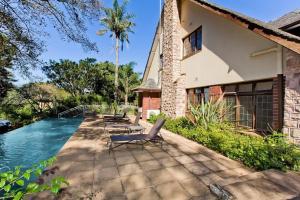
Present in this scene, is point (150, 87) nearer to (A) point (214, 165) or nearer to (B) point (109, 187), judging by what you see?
(A) point (214, 165)

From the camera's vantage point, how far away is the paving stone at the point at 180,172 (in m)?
4.59

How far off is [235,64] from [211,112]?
242cm

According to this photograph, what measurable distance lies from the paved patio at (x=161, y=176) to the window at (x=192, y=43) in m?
7.27

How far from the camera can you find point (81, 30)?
8.33 m

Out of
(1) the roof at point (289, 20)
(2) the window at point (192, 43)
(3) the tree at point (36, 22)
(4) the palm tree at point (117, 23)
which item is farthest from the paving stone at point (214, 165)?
(4) the palm tree at point (117, 23)

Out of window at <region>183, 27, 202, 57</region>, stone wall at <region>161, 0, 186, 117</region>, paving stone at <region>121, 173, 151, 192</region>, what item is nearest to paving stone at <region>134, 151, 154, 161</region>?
paving stone at <region>121, 173, 151, 192</region>

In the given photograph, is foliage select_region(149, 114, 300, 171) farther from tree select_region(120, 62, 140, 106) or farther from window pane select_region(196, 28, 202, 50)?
tree select_region(120, 62, 140, 106)

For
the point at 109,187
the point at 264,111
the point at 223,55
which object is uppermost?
the point at 223,55

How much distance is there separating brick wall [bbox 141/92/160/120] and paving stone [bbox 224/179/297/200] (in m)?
13.5

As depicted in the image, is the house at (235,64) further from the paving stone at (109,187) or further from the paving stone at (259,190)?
the paving stone at (109,187)

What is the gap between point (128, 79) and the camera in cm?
3281

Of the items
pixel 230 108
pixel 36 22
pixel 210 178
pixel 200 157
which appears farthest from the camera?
pixel 230 108

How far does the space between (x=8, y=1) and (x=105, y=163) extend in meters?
6.46

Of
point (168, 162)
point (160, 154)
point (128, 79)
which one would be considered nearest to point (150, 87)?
point (160, 154)
